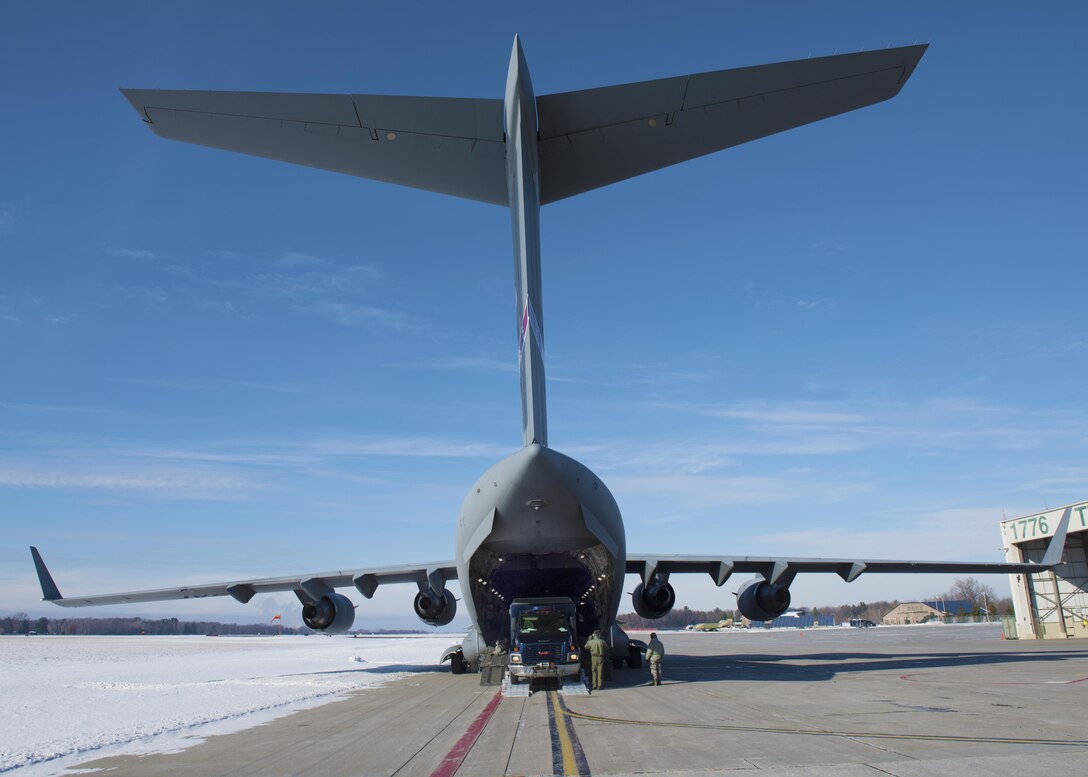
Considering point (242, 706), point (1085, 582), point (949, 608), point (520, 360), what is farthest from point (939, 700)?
point (949, 608)

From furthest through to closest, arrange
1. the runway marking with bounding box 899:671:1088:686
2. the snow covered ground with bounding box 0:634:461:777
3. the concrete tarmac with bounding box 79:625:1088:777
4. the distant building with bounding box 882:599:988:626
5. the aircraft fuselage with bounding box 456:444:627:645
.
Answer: the distant building with bounding box 882:599:988:626
the runway marking with bounding box 899:671:1088:686
the aircraft fuselage with bounding box 456:444:627:645
the snow covered ground with bounding box 0:634:461:777
the concrete tarmac with bounding box 79:625:1088:777

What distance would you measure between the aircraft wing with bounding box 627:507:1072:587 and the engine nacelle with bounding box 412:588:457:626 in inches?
206

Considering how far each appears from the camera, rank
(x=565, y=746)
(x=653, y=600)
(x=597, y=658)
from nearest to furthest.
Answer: (x=565, y=746), (x=597, y=658), (x=653, y=600)

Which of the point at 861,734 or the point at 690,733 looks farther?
the point at 690,733

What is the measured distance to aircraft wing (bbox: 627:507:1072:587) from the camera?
1939 cm

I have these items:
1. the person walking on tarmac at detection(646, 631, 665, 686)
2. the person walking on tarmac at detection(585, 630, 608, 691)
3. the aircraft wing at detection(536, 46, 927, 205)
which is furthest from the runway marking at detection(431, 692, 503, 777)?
the aircraft wing at detection(536, 46, 927, 205)

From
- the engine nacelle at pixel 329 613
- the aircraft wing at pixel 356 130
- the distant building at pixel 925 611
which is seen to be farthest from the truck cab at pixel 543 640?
the distant building at pixel 925 611

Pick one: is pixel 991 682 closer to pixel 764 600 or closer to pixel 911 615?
pixel 764 600

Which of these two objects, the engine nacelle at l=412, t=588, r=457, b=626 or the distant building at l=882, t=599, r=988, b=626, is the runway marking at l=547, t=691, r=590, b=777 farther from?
the distant building at l=882, t=599, r=988, b=626

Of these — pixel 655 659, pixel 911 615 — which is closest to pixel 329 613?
pixel 655 659

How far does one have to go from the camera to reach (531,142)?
10727mm

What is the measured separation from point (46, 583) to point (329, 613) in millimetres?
9280

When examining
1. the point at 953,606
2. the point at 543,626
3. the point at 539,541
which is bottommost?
the point at 953,606

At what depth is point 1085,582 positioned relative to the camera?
104ft
